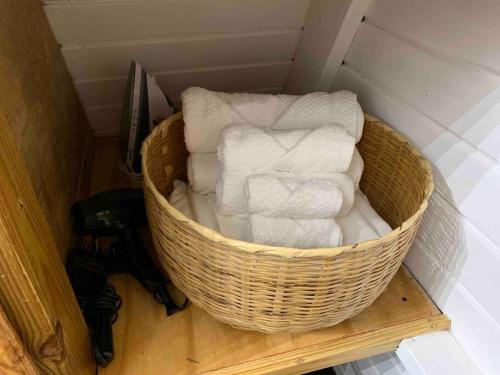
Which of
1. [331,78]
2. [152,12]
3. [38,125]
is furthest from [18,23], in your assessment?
[331,78]

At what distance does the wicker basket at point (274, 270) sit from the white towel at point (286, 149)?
13 centimetres

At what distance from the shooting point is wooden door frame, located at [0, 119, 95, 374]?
1.19 ft

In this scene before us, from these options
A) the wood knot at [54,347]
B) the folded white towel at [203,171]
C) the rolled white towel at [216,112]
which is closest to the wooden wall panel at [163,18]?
the rolled white towel at [216,112]

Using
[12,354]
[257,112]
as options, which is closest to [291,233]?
[257,112]

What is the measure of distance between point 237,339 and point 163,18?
2.16ft

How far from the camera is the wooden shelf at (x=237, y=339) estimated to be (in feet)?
2.01

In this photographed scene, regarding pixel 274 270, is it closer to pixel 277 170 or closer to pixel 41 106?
pixel 277 170

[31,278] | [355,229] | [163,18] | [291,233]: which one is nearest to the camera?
[31,278]

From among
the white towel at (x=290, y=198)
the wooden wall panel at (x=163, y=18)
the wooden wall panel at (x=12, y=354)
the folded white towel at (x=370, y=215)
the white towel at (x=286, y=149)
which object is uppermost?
the wooden wall panel at (x=163, y=18)

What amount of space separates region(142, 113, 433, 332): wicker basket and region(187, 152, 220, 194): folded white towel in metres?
0.08

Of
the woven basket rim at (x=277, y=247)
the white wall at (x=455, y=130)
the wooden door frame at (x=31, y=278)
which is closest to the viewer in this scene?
the wooden door frame at (x=31, y=278)

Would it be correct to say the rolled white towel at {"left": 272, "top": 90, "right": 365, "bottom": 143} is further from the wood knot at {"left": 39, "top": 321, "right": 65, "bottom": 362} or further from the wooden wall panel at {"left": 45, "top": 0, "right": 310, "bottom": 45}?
the wood knot at {"left": 39, "top": 321, "right": 65, "bottom": 362}

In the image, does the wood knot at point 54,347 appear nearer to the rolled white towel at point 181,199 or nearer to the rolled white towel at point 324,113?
the rolled white towel at point 181,199

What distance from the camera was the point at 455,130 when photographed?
25.9 inches
